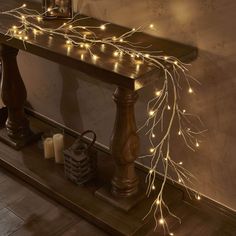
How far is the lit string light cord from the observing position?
1820 mm

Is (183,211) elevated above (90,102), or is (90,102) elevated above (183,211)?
(90,102)

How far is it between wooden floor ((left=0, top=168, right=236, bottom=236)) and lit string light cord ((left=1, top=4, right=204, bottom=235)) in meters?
0.08

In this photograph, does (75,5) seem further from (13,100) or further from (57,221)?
(57,221)

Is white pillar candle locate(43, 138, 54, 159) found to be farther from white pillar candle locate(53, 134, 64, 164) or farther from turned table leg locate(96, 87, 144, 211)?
turned table leg locate(96, 87, 144, 211)

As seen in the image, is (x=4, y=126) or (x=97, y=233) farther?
(x=4, y=126)

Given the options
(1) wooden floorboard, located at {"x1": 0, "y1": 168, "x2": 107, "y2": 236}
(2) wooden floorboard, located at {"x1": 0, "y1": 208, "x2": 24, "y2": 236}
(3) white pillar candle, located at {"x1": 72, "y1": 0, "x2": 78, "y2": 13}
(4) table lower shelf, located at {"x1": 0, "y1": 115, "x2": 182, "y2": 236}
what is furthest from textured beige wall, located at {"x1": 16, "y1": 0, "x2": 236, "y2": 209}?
(2) wooden floorboard, located at {"x1": 0, "y1": 208, "x2": 24, "y2": 236}

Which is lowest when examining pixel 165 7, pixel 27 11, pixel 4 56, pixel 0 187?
pixel 0 187

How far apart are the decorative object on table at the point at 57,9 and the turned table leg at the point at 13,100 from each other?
30 centimetres

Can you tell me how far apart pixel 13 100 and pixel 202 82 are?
40.0 inches

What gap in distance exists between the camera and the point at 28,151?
2467 millimetres

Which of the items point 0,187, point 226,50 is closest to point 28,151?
point 0,187

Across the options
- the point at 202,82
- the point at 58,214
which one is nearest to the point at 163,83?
the point at 202,82

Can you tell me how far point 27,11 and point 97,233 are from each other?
1094 millimetres

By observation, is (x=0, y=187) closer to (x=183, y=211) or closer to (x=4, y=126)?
(x=4, y=126)
